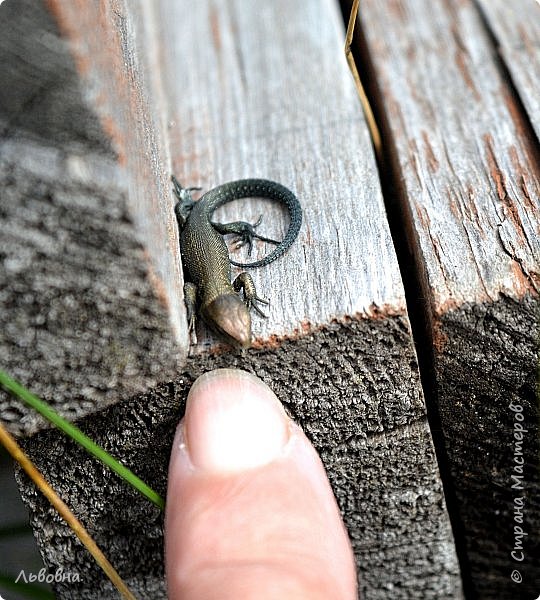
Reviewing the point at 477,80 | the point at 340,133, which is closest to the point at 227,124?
the point at 340,133

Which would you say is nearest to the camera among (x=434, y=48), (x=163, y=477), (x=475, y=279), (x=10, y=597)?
(x=475, y=279)

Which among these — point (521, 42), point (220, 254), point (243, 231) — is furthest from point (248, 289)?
point (521, 42)

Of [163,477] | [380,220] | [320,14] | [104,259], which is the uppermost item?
[320,14]

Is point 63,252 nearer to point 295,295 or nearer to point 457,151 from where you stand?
point 295,295

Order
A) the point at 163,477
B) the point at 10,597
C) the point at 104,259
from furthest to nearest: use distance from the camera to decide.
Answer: the point at 10,597, the point at 163,477, the point at 104,259

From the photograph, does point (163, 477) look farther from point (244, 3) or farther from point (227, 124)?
point (244, 3)

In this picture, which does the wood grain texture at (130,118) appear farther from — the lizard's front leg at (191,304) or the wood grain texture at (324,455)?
the wood grain texture at (324,455)
